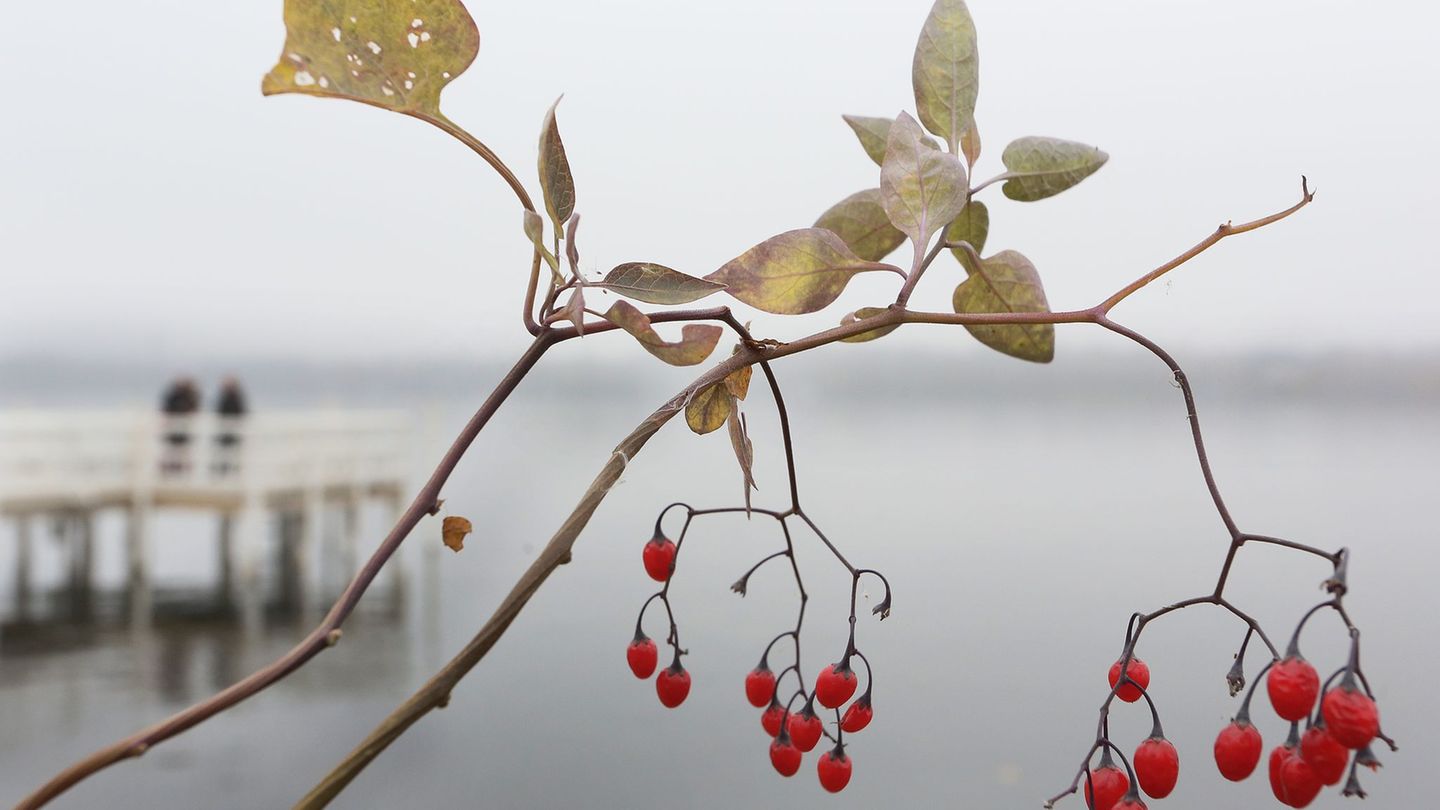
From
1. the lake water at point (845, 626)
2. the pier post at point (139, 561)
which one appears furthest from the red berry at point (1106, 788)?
A: the pier post at point (139, 561)

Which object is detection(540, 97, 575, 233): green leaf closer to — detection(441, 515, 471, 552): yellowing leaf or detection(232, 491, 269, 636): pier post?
detection(441, 515, 471, 552): yellowing leaf

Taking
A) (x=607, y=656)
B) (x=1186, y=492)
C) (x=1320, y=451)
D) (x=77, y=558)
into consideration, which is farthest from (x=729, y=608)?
(x=77, y=558)

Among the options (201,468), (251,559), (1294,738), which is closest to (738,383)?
(1294,738)

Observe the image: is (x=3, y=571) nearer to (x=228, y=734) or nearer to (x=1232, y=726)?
(x=228, y=734)

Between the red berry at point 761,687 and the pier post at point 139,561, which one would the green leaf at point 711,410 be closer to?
the red berry at point 761,687

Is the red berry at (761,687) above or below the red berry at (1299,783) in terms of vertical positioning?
below

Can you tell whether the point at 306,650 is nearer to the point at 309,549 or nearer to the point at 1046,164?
the point at 1046,164

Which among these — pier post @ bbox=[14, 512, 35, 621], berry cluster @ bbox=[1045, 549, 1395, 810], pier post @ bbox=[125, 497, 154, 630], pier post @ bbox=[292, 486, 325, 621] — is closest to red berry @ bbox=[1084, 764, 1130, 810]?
berry cluster @ bbox=[1045, 549, 1395, 810]
